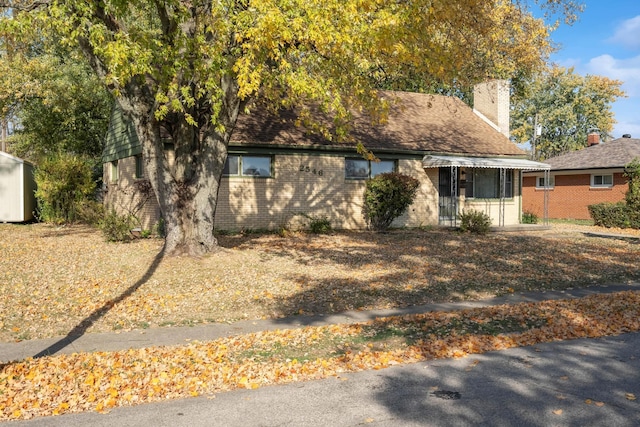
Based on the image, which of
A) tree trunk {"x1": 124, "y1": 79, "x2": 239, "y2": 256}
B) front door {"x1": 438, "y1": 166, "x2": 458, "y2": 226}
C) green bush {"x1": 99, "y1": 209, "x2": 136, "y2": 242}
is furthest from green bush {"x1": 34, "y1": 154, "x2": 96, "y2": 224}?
front door {"x1": 438, "y1": 166, "x2": 458, "y2": 226}

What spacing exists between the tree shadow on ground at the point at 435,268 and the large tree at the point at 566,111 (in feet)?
139

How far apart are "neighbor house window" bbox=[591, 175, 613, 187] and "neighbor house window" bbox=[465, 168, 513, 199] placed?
8.09m

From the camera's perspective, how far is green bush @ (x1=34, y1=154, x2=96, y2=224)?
20.8 meters

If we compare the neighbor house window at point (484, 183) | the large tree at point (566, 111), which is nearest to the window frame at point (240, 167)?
the neighbor house window at point (484, 183)

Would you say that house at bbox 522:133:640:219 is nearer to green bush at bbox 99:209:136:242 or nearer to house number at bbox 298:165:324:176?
house number at bbox 298:165:324:176

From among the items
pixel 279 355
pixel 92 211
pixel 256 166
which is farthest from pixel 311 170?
pixel 279 355

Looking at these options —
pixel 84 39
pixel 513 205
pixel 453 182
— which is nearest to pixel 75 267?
pixel 84 39

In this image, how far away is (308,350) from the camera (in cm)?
626

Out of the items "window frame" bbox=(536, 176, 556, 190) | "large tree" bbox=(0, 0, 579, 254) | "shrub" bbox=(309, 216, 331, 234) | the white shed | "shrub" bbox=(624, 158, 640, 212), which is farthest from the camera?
"window frame" bbox=(536, 176, 556, 190)

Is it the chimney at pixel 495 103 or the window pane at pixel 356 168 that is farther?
the chimney at pixel 495 103

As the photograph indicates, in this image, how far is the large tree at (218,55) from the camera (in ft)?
28.9

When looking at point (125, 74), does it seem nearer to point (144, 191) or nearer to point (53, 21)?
point (53, 21)

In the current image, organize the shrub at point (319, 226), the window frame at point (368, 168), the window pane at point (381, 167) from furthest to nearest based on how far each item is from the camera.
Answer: the window pane at point (381, 167) < the window frame at point (368, 168) < the shrub at point (319, 226)

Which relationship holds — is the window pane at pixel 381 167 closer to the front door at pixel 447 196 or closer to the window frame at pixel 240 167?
the front door at pixel 447 196
